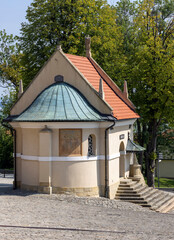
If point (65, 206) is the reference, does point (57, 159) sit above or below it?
above

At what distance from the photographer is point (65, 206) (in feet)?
68.6

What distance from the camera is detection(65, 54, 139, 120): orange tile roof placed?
1033 inches

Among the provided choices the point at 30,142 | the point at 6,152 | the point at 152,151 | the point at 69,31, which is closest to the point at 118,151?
the point at 30,142

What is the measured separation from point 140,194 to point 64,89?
6905 millimetres

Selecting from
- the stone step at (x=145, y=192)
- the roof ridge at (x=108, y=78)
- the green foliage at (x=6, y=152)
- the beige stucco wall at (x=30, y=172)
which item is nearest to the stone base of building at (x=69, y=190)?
the beige stucco wall at (x=30, y=172)

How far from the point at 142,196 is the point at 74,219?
793 centimetres

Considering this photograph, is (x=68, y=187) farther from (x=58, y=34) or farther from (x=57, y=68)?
(x=58, y=34)

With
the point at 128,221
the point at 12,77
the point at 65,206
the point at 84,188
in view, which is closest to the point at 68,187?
the point at 84,188

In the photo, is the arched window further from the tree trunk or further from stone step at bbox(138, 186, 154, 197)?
the tree trunk

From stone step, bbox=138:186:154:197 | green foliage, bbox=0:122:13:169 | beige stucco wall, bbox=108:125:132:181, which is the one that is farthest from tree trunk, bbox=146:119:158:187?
green foliage, bbox=0:122:13:169

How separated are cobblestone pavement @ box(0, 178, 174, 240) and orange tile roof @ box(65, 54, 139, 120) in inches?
221

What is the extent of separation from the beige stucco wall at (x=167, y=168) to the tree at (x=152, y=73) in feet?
80.1

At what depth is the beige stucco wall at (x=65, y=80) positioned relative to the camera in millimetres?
24578

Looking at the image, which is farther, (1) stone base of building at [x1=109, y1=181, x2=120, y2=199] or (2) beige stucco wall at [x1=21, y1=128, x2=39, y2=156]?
(1) stone base of building at [x1=109, y1=181, x2=120, y2=199]
